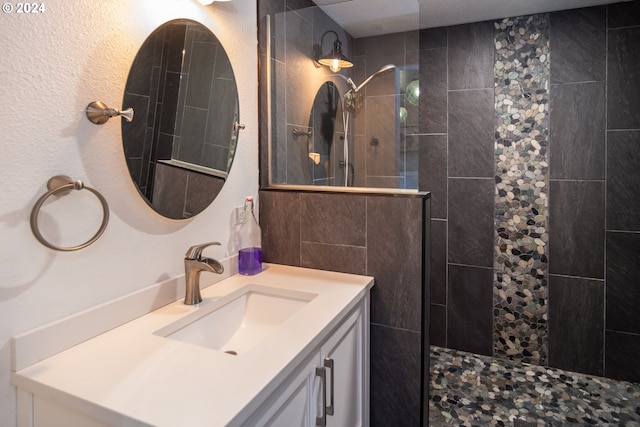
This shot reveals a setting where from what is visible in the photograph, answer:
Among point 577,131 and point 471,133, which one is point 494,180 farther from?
point 577,131

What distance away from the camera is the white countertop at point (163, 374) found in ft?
2.48

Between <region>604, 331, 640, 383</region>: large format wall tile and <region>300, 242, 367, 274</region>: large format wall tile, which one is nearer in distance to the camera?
<region>300, 242, 367, 274</region>: large format wall tile

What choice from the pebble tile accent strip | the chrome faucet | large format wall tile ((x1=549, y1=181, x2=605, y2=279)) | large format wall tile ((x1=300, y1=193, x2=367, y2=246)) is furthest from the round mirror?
large format wall tile ((x1=549, y1=181, x2=605, y2=279))

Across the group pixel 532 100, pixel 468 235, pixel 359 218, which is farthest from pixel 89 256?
pixel 532 100

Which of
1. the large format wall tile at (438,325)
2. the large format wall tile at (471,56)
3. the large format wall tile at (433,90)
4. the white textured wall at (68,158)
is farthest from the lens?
the large format wall tile at (438,325)

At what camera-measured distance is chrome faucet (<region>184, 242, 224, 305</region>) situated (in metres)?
1.27

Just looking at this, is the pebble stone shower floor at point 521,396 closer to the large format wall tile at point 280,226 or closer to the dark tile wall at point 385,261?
the dark tile wall at point 385,261

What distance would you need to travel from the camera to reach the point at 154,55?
1207 millimetres

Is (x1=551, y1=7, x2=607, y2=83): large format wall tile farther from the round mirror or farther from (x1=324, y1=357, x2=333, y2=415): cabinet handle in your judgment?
(x1=324, y1=357, x2=333, y2=415): cabinet handle

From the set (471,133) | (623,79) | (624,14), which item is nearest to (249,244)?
(471,133)

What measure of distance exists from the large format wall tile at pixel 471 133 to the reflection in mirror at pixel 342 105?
925 mm

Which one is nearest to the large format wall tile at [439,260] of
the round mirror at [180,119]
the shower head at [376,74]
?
Result: the shower head at [376,74]

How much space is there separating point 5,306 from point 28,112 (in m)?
0.44

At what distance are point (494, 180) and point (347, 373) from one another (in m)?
1.76
